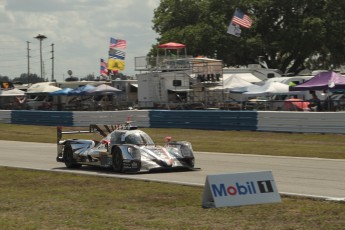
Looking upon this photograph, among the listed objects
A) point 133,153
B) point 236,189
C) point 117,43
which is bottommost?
point 236,189

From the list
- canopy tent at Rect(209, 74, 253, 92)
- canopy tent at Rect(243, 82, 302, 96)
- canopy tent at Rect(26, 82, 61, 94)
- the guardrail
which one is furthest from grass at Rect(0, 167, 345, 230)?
canopy tent at Rect(26, 82, 61, 94)

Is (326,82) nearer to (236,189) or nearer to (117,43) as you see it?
(236,189)

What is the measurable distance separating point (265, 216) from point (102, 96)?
41875 mm

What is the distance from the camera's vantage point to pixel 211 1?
60969mm

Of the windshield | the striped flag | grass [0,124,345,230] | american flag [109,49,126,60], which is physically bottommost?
grass [0,124,345,230]

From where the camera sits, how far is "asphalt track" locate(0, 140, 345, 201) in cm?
1195

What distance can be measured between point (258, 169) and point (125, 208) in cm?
602

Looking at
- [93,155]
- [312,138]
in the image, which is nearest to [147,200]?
[93,155]

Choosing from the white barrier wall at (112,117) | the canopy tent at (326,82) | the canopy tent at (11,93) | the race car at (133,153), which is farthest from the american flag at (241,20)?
the race car at (133,153)

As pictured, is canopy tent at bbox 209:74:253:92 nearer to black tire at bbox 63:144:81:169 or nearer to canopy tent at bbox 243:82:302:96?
canopy tent at bbox 243:82:302:96

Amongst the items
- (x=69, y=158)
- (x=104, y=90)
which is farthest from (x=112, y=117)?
(x=69, y=158)

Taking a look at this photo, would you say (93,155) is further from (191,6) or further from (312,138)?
(191,6)

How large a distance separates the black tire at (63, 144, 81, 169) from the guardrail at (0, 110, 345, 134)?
11384 mm

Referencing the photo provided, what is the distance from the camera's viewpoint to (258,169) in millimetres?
15164
